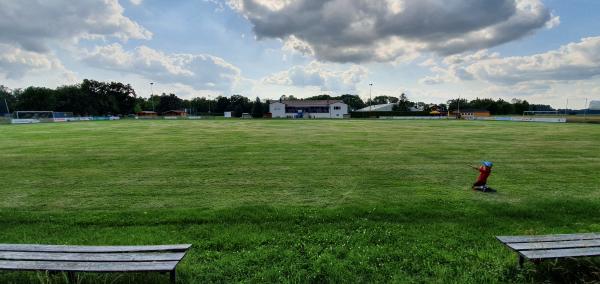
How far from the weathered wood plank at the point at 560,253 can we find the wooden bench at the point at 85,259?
425 cm

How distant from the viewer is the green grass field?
14.9ft

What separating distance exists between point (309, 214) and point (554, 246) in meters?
3.95

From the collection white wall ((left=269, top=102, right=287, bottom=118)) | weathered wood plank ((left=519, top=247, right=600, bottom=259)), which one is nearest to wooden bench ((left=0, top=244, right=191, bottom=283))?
weathered wood plank ((left=519, top=247, right=600, bottom=259))

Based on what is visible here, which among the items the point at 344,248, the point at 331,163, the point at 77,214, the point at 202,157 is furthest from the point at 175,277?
the point at 202,157

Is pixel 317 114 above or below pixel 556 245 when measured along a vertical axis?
above

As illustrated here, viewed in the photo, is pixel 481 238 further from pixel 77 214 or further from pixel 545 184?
pixel 77 214

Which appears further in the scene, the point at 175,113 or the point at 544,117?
the point at 175,113

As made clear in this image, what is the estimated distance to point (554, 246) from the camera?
4.32m

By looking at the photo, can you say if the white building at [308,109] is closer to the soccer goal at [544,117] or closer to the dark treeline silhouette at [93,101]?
the dark treeline silhouette at [93,101]

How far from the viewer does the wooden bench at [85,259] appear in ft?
12.3

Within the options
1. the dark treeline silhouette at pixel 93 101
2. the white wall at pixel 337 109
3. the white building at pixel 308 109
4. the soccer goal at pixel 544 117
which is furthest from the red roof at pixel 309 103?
the soccer goal at pixel 544 117

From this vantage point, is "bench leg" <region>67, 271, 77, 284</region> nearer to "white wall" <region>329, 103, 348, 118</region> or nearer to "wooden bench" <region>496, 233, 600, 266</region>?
"wooden bench" <region>496, 233, 600, 266</region>

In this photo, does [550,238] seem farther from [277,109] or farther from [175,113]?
[175,113]

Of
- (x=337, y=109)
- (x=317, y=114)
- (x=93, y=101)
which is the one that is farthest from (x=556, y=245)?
(x=93, y=101)
